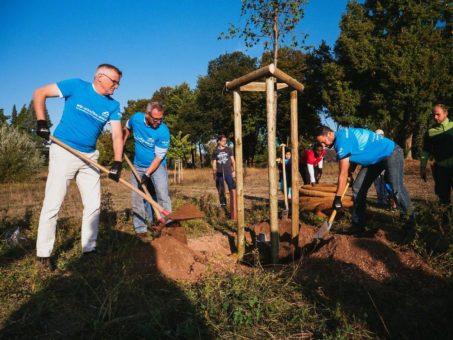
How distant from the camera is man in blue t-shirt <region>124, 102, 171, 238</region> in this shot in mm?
4543

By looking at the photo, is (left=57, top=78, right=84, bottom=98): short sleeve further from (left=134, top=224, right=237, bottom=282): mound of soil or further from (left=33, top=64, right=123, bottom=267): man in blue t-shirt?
(left=134, top=224, right=237, bottom=282): mound of soil

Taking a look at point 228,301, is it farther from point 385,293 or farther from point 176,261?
point 385,293

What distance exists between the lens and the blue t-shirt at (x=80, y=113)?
3.42m

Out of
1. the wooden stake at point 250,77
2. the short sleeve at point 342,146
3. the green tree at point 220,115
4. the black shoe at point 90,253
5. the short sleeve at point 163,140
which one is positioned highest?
the green tree at point 220,115

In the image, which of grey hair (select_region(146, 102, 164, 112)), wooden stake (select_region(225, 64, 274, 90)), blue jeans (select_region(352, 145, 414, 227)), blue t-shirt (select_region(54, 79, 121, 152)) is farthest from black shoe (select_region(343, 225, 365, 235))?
blue t-shirt (select_region(54, 79, 121, 152))

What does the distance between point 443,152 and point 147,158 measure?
14.0 feet

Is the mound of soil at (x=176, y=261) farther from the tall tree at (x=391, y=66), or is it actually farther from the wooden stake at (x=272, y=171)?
the tall tree at (x=391, y=66)

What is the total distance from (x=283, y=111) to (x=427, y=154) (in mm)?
22701

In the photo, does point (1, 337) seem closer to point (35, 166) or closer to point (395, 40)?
point (35, 166)

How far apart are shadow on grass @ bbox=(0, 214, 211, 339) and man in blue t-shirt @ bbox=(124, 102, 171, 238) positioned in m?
1.31

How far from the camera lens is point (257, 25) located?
377 inches

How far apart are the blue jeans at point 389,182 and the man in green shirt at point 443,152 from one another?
0.75 m

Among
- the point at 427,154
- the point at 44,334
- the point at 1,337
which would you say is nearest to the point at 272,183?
the point at 44,334

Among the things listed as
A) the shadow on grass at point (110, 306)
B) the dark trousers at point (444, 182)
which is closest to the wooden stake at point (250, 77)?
the shadow on grass at point (110, 306)
